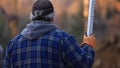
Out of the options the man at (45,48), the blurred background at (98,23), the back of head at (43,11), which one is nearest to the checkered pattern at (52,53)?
the man at (45,48)

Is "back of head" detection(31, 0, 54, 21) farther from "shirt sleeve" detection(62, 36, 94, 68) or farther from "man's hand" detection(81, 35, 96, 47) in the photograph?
"man's hand" detection(81, 35, 96, 47)

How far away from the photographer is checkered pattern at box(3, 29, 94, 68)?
430 cm

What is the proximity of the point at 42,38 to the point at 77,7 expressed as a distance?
490cm

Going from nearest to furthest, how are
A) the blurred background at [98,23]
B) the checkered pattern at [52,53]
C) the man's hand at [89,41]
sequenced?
the checkered pattern at [52,53], the man's hand at [89,41], the blurred background at [98,23]

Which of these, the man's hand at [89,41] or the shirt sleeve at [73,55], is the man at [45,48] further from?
the man's hand at [89,41]

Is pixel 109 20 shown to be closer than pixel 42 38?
No

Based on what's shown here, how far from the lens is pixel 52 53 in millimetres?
4305

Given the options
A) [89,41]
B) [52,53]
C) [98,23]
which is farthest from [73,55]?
[98,23]

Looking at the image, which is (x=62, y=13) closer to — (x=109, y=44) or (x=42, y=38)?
(x=109, y=44)

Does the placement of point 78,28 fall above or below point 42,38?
below

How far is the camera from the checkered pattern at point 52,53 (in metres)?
4.30

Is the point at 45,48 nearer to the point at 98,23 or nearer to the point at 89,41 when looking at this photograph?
the point at 89,41

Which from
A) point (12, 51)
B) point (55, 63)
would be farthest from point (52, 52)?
point (12, 51)

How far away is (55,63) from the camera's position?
430cm
